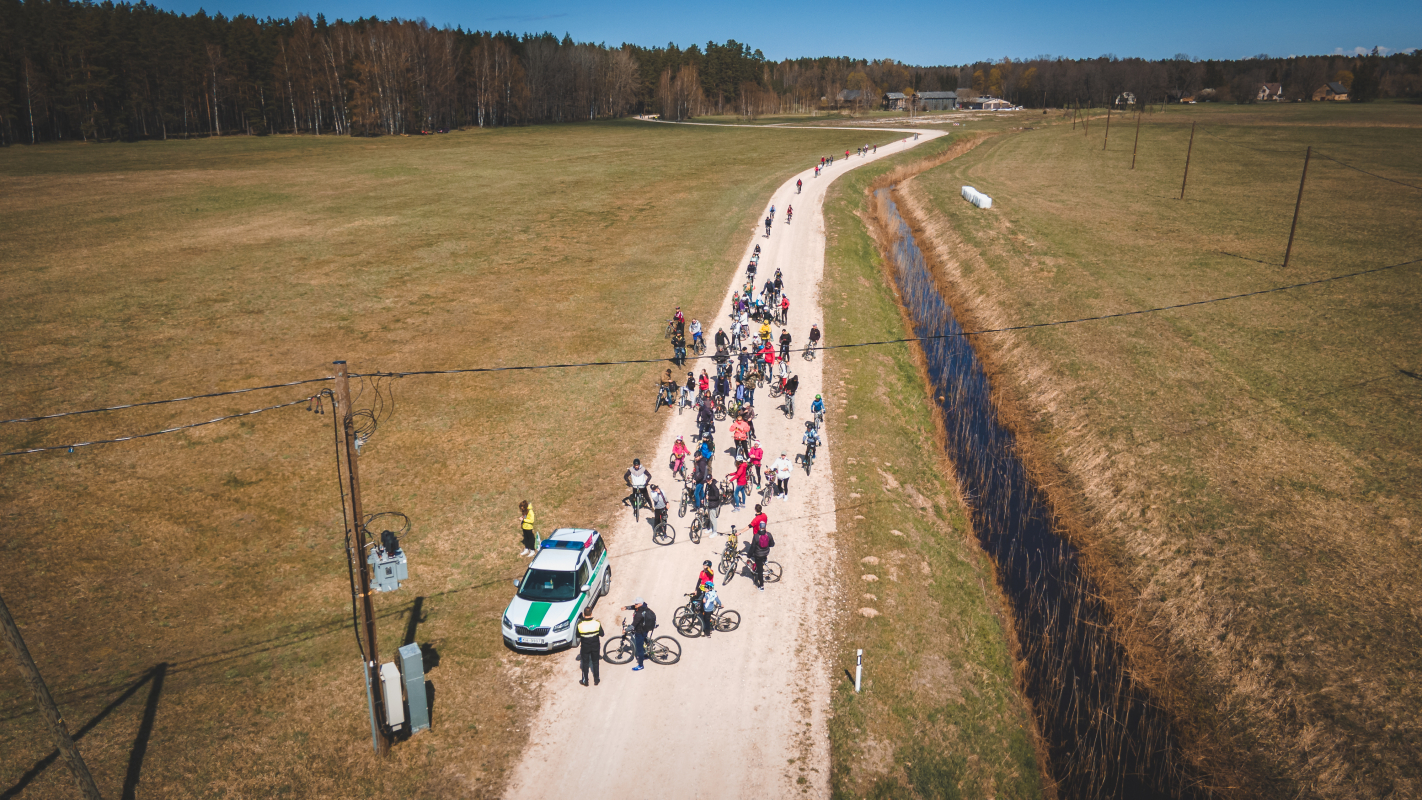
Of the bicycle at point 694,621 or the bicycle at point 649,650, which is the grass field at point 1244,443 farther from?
the bicycle at point 649,650

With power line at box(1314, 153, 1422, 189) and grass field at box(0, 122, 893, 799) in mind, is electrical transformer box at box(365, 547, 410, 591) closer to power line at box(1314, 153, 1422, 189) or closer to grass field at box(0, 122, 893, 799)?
grass field at box(0, 122, 893, 799)

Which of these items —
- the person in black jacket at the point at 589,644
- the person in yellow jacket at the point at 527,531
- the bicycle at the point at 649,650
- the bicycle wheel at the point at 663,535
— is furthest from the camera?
the bicycle wheel at the point at 663,535

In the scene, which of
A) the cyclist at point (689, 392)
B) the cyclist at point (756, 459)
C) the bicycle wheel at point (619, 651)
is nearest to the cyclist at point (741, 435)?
the cyclist at point (756, 459)

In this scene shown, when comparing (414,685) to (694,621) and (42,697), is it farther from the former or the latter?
(694,621)

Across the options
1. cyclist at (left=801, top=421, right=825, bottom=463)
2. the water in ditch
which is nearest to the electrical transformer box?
cyclist at (left=801, top=421, right=825, bottom=463)

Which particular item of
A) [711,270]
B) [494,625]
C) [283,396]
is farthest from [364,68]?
[494,625]

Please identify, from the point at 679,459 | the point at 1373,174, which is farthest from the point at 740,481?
the point at 1373,174

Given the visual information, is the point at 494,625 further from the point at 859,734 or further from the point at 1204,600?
the point at 1204,600
